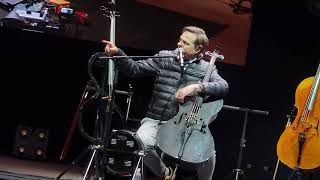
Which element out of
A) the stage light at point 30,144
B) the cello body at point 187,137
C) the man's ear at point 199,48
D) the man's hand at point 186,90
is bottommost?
the stage light at point 30,144

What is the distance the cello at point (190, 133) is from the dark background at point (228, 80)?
5.16 ft

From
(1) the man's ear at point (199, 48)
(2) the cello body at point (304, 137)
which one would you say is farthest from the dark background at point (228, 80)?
(2) the cello body at point (304, 137)

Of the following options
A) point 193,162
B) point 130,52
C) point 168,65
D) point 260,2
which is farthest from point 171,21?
point 193,162

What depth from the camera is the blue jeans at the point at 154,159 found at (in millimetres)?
4820

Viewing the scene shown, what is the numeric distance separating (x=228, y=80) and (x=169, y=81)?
4.49ft

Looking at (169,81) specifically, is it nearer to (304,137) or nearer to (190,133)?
(190,133)

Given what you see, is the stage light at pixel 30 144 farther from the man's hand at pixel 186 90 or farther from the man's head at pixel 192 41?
the man's hand at pixel 186 90

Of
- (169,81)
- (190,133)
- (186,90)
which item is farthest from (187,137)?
(169,81)

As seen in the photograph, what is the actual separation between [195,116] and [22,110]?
9.04 feet

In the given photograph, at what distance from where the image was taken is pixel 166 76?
205 inches

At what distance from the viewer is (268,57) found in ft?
20.9

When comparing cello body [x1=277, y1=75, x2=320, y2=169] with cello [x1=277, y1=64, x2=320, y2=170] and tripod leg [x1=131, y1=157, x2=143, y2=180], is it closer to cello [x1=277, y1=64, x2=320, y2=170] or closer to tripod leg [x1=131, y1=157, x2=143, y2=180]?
cello [x1=277, y1=64, x2=320, y2=170]

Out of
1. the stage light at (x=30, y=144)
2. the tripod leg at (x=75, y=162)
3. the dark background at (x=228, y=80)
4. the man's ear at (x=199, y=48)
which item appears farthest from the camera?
the stage light at (x=30, y=144)

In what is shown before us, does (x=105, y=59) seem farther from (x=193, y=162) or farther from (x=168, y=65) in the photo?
(x=193, y=162)
